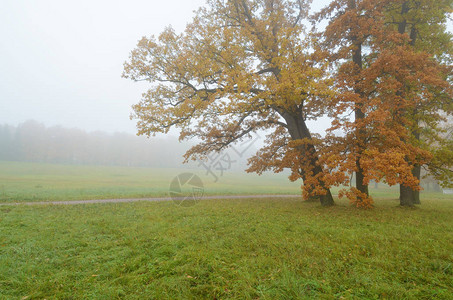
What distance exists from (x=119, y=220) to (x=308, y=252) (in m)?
7.27

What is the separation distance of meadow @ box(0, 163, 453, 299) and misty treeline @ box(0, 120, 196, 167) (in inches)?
3353

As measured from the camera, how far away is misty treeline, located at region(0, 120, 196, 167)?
72500 millimetres

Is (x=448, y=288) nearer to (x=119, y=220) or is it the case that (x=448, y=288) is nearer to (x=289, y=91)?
(x=289, y=91)

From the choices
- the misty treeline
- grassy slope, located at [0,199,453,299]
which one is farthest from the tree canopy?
the misty treeline

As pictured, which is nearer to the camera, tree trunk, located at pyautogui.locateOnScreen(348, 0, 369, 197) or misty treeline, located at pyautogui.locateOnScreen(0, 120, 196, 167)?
tree trunk, located at pyautogui.locateOnScreen(348, 0, 369, 197)

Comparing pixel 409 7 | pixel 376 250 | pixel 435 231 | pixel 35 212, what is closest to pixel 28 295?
pixel 376 250

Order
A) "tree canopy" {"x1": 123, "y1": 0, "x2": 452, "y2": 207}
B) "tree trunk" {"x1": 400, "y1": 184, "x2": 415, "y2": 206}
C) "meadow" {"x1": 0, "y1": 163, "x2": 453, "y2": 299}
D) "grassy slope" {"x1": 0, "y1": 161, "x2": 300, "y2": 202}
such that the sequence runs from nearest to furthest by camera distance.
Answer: "meadow" {"x1": 0, "y1": 163, "x2": 453, "y2": 299} → "tree canopy" {"x1": 123, "y1": 0, "x2": 452, "y2": 207} → "tree trunk" {"x1": 400, "y1": 184, "x2": 415, "y2": 206} → "grassy slope" {"x1": 0, "y1": 161, "x2": 300, "y2": 202}

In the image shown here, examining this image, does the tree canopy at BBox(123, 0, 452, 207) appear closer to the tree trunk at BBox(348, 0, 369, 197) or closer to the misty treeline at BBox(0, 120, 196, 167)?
the tree trunk at BBox(348, 0, 369, 197)

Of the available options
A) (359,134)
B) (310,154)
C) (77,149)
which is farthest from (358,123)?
(77,149)

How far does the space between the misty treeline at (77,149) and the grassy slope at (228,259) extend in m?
85.0

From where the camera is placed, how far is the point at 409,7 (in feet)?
36.9

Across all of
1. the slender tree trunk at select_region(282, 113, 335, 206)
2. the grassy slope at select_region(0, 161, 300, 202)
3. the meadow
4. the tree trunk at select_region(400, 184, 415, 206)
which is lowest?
the grassy slope at select_region(0, 161, 300, 202)

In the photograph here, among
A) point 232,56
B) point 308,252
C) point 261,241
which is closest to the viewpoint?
point 308,252

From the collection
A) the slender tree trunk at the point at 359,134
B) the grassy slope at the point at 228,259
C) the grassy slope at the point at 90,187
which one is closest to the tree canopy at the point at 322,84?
the slender tree trunk at the point at 359,134
